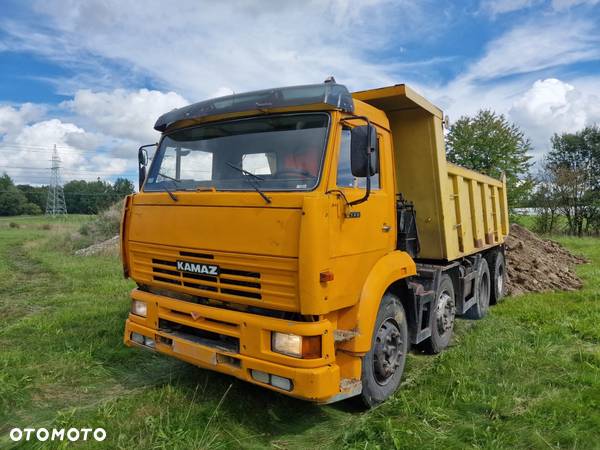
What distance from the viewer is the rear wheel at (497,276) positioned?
7988 mm

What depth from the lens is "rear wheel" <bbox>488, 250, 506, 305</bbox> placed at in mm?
7988

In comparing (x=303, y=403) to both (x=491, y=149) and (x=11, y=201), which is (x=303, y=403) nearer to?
(x=491, y=149)

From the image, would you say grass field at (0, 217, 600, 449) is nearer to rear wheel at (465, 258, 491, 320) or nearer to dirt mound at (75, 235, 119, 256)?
rear wheel at (465, 258, 491, 320)

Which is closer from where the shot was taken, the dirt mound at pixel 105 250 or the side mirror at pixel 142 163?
the side mirror at pixel 142 163

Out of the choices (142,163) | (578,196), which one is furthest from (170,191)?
(578,196)

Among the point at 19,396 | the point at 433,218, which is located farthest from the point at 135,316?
the point at 433,218

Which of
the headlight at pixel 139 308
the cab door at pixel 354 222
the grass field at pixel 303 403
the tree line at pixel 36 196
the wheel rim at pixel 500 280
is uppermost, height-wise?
the tree line at pixel 36 196

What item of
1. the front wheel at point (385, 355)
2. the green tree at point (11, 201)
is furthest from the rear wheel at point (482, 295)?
the green tree at point (11, 201)

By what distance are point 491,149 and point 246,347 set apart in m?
17.3

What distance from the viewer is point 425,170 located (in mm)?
4984

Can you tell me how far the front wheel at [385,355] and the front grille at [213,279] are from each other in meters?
1.14

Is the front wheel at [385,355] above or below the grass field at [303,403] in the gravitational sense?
above

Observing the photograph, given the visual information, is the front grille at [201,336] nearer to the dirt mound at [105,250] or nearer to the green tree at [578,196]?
the dirt mound at [105,250]

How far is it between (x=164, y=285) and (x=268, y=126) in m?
1.67
